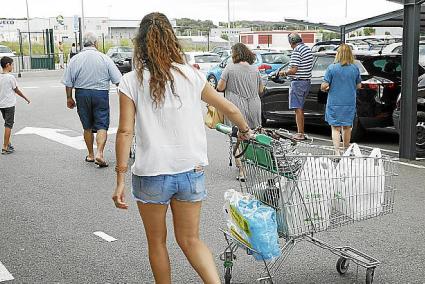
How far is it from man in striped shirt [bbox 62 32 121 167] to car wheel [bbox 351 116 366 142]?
441cm

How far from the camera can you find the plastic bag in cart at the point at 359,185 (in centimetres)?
457

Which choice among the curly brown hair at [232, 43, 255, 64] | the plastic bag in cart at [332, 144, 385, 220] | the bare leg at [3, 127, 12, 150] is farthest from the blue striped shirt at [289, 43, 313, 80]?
the plastic bag in cart at [332, 144, 385, 220]

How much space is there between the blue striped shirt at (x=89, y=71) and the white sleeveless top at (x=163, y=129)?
5704mm

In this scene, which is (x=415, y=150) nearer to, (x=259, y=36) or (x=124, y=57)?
(x=124, y=57)

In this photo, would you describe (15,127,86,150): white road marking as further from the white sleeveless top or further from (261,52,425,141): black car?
the white sleeveless top

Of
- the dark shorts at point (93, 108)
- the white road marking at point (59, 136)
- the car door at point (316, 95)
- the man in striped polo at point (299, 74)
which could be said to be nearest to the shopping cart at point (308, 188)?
the dark shorts at point (93, 108)

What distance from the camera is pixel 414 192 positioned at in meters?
7.82

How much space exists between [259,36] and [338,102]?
46.8 metres

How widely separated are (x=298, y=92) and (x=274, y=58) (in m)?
13.0

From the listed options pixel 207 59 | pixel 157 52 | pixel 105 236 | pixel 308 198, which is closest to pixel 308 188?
pixel 308 198

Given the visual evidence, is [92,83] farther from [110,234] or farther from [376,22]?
[376,22]

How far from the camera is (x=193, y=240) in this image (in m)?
4.11

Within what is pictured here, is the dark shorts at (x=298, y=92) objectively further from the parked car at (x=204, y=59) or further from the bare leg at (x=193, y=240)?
the parked car at (x=204, y=59)

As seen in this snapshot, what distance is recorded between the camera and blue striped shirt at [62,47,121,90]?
9.55 metres
